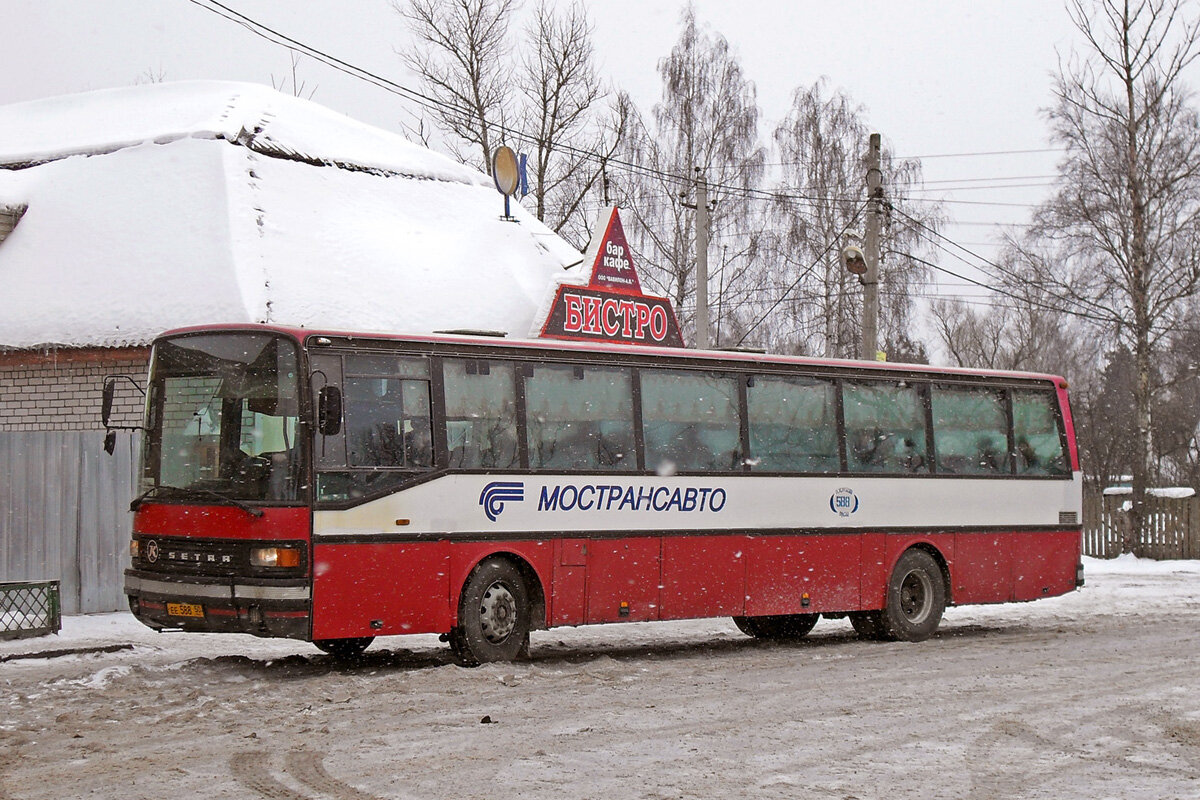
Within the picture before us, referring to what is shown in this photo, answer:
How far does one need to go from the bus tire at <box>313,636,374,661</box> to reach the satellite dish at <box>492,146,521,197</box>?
13373mm

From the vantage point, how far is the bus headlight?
11727 millimetres

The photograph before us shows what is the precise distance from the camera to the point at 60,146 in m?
23.6

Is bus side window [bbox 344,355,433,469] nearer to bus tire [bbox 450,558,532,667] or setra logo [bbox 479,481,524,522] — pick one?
setra logo [bbox 479,481,524,522]

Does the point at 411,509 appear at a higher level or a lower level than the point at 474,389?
lower

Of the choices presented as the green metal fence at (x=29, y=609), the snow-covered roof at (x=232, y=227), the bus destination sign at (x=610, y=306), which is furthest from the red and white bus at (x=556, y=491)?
the bus destination sign at (x=610, y=306)

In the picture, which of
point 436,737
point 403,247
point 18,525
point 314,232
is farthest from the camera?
point 403,247

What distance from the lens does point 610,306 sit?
80.9 feet

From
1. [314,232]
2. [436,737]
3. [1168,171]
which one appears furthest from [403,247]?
[1168,171]

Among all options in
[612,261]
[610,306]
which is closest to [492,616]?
[610,306]

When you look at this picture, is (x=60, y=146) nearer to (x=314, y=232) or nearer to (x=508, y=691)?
(x=314, y=232)

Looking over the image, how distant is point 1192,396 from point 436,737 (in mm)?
62686

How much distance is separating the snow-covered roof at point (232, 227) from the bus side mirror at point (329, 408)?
759 centimetres

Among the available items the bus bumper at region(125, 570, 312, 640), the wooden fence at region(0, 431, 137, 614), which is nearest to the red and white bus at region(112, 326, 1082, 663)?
the bus bumper at region(125, 570, 312, 640)

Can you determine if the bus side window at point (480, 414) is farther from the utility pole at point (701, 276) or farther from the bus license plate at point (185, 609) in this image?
the utility pole at point (701, 276)
